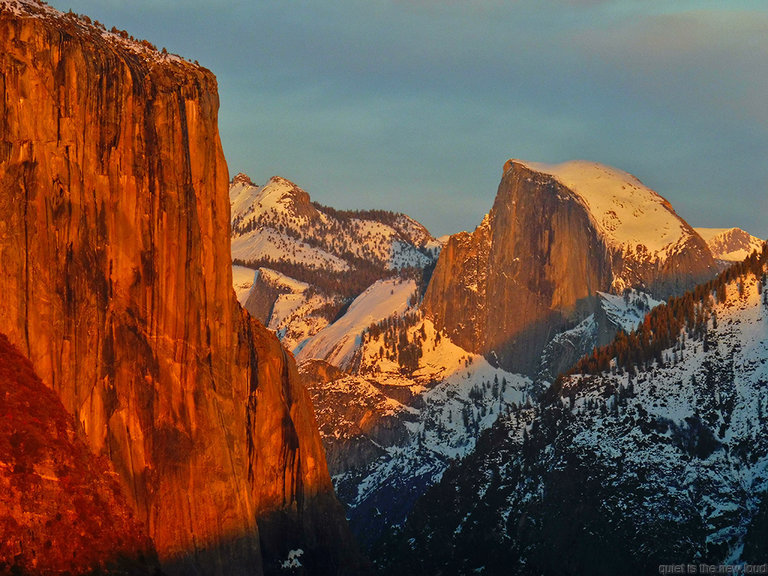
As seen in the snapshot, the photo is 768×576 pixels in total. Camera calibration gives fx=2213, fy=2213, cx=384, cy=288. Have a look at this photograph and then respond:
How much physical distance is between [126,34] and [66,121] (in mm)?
18347

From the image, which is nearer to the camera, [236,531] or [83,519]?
[83,519]

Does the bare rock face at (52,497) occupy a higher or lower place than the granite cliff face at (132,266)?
lower

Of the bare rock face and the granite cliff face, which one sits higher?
the granite cliff face

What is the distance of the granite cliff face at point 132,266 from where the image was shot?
155875 millimetres

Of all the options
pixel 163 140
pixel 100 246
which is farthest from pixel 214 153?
pixel 100 246

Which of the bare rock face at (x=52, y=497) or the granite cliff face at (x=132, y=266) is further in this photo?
the granite cliff face at (x=132, y=266)

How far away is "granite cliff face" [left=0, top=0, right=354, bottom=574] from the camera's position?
155875 mm

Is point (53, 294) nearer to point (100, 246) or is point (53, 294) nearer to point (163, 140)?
point (100, 246)

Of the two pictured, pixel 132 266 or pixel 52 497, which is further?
pixel 132 266

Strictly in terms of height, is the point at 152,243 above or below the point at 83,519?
above

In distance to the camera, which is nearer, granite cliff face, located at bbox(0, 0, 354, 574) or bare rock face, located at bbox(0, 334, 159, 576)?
bare rock face, located at bbox(0, 334, 159, 576)

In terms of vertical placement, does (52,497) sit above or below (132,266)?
below

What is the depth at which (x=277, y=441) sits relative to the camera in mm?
197375

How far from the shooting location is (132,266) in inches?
6447
